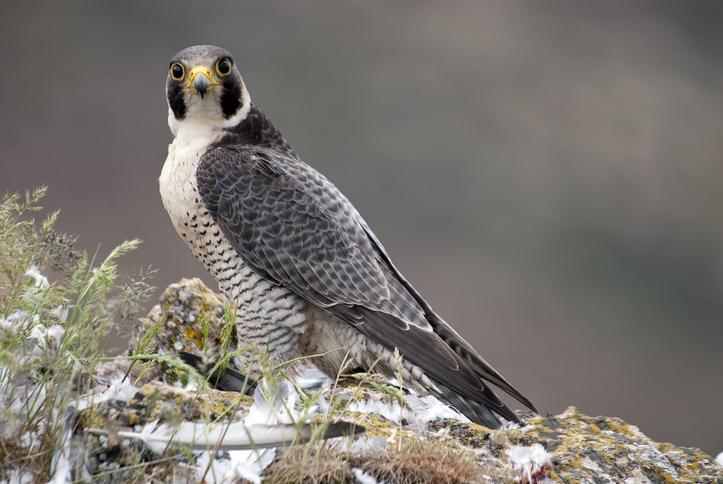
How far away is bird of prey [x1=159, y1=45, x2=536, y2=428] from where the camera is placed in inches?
125

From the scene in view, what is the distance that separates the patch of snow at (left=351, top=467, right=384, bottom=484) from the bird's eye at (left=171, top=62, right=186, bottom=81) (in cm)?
189

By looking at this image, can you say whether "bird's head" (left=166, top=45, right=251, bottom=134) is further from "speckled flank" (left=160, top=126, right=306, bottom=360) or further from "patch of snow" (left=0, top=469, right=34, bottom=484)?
"patch of snow" (left=0, top=469, right=34, bottom=484)

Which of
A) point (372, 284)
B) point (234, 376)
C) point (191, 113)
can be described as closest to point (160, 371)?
point (234, 376)

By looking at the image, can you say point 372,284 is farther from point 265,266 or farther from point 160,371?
point 160,371

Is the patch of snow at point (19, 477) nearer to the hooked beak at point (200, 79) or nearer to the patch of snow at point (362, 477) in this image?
the patch of snow at point (362, 477)

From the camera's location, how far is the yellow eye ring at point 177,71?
3252 mm

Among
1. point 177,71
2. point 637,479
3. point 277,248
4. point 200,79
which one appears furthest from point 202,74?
point 637,479

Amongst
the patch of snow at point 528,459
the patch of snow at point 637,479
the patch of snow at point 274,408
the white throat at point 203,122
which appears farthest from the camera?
the white throat at point 203,122

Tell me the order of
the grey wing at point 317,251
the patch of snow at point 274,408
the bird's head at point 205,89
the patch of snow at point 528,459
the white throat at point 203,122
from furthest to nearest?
the white throat at point 203,122, the bird's head at point 205,89, the grey wing at point 317,251, the patch of snow at point 528,459, the patch of snow at point 274,408

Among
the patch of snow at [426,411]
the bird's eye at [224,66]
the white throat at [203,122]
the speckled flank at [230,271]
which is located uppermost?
the bird's eye at [224,66]

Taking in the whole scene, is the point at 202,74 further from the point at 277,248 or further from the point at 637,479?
the point at 637,479

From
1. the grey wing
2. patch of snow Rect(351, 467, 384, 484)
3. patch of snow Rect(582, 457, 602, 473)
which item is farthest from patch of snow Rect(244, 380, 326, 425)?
the grey wing

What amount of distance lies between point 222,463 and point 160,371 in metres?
0.79

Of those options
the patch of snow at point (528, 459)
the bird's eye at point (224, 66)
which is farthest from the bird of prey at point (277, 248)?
the patch of snow at point (528, 459)
